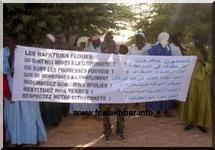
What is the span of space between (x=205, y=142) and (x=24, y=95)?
2624mm

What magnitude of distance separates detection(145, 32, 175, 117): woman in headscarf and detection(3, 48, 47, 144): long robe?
1531mm

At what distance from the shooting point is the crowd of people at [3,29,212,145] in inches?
304

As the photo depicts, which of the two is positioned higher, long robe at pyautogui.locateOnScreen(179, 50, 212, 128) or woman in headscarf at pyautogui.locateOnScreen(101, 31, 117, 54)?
woman in headscarf at pyautogui.locateOnScreen(101, 31, 117, 54)

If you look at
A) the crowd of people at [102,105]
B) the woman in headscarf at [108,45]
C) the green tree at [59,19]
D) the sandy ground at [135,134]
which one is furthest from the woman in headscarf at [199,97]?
the green tree at [59,19]

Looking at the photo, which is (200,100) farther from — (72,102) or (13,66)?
(13,66)

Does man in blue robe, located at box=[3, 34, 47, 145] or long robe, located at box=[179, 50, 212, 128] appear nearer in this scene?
man in blue robe, located at box=[3, 34, 47, 145]

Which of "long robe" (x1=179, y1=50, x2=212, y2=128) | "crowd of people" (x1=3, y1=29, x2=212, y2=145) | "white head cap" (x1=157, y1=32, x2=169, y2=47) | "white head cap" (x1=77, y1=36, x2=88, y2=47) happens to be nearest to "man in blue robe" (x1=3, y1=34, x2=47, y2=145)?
"crowd of people" (x1=3, y1=29, x2=212, y2=145)

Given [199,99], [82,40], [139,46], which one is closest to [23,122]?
[82,40]

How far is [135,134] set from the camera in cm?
795

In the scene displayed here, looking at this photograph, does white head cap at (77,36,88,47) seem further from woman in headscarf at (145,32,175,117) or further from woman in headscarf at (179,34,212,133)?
woman in headscarf at (179,34,212,133)

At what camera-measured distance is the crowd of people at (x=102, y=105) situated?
7719 mm

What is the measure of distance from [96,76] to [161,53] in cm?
95

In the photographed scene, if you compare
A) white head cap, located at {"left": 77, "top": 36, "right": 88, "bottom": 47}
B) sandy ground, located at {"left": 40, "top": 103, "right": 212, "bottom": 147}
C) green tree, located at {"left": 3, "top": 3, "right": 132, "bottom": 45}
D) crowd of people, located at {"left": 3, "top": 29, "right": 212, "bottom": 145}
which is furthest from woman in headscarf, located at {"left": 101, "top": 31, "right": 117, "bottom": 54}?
sandy ground, located at {"left": 40, "top": 103, "right": 212, "bottom": 147}

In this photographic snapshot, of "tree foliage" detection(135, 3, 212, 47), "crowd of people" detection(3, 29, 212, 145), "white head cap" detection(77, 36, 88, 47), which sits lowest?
"crowd of people" detection(3, 29, 212, 145)
